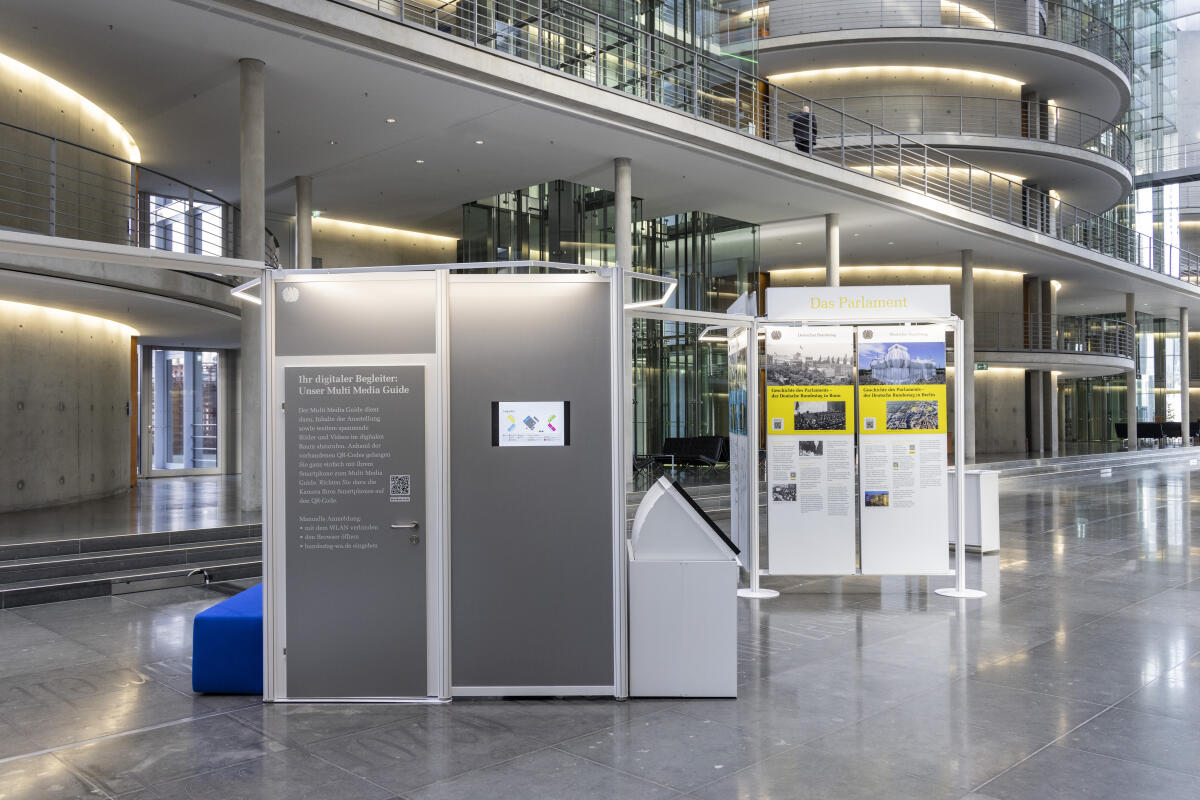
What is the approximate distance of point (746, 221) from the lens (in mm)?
20750

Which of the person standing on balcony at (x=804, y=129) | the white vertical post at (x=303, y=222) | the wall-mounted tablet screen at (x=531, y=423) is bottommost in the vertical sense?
the wall-mounted tablet screen at (x=531, y=423)

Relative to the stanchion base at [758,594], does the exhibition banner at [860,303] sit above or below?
above

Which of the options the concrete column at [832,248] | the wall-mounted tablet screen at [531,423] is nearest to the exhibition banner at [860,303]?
the wall-mounted tablet screen at [531,423]

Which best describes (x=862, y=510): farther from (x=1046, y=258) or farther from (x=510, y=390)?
(x=1046, y=258)

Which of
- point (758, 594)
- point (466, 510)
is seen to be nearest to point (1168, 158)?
point (758, 594)

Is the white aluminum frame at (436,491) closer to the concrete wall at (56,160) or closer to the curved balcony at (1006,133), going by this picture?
the concrete wall at (56,160)

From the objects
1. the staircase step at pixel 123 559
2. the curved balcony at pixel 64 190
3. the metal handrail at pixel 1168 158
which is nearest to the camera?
the staircase step at pixel 123 559

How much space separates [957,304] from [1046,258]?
3822 mm

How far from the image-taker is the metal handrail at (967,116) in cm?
2608

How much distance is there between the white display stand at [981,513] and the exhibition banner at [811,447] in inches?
103

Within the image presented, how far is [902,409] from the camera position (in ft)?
26.1

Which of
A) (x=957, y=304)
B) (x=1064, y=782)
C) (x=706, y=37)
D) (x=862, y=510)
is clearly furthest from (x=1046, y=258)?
(x=1064, y=782)

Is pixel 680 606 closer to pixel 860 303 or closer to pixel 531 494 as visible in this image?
pixel 531 494

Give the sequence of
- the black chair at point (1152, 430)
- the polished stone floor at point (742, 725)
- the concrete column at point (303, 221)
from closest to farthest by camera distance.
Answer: the polished stone floor at point (742, 725)
the concrete column at point (303, 221)
the black chair at point (1152, 430)
